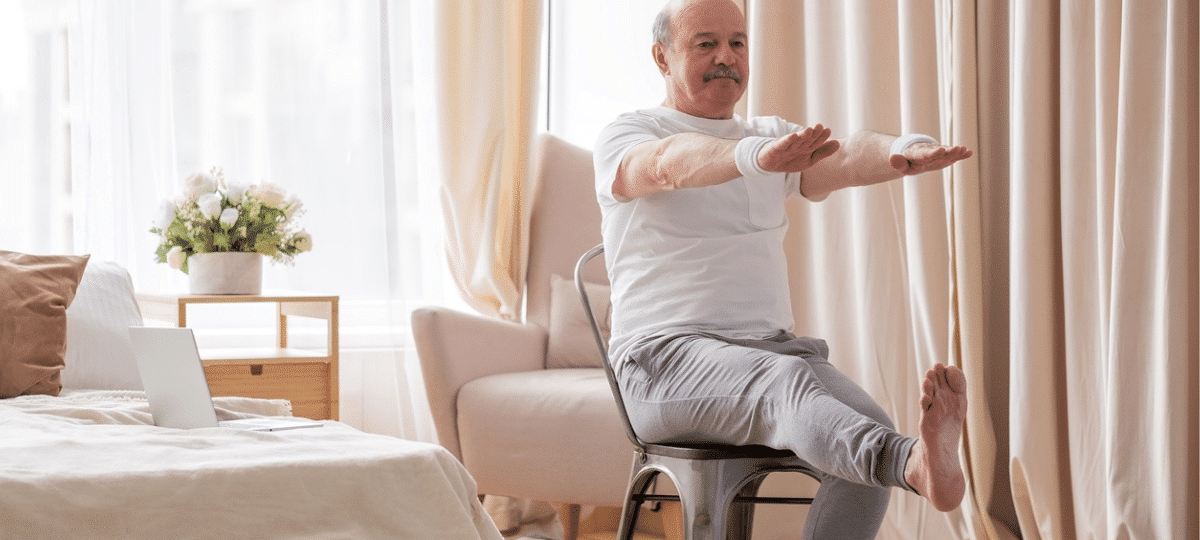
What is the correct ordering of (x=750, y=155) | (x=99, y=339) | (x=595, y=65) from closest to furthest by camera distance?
1. (x=750, y=155)
2. (x=99, y=339)
3. (x=595, y=65)

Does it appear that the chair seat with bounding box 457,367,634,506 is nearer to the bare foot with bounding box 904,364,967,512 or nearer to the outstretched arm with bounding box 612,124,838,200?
the outstretched arm with bounding box 612,124,838,200

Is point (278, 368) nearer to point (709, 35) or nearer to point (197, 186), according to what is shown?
point (197, 186)

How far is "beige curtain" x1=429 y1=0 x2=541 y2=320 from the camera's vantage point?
316 centimetres

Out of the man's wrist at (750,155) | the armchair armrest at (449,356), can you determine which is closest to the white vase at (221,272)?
the armchair armrest at (449,356)

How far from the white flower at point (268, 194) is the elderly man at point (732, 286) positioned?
1166mm

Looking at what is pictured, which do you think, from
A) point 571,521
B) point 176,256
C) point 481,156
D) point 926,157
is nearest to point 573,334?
point 571,521

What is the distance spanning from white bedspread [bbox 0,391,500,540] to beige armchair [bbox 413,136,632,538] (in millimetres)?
922

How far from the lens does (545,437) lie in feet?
7.75

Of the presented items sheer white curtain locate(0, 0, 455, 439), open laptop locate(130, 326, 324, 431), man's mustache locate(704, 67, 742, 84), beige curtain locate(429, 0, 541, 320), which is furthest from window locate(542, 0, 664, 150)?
open laptop locate(130, 326, 324, 431)

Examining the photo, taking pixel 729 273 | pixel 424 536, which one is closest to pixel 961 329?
pixel 729 273

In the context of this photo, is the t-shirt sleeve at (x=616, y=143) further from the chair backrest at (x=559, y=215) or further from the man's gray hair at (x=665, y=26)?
the chair backrest at (x=559, y=215)

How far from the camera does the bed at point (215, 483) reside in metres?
1.12

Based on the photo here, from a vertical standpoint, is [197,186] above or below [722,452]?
above

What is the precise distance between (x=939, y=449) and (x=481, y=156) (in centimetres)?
227
